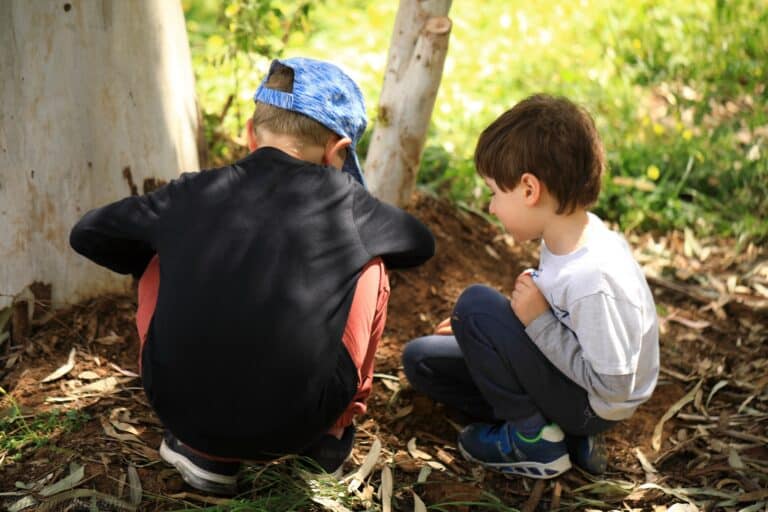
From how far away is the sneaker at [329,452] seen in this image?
262 cm

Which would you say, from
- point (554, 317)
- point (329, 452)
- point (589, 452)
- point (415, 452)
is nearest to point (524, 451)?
point (589, 452)

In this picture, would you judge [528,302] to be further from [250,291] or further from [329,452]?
[250,291]

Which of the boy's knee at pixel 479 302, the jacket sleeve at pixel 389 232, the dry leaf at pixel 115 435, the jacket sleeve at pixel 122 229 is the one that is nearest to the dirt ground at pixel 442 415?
the dry leaf at pixel 115 435

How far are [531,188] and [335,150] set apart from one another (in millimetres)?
593

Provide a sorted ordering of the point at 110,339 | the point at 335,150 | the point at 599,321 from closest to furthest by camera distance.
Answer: the point at 599,321
the point at 335,150
the point at 110,339

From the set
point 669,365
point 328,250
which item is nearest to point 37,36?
point 328,250

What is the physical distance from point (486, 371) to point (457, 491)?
39cm

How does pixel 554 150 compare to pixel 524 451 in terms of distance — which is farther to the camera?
pixel 524 451

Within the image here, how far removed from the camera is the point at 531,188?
2510 mm

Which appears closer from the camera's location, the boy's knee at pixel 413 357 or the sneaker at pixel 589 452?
the sneaker at pixel 589 452

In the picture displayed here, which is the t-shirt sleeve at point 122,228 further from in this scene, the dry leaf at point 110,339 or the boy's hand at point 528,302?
the boy's hand at point 528,302

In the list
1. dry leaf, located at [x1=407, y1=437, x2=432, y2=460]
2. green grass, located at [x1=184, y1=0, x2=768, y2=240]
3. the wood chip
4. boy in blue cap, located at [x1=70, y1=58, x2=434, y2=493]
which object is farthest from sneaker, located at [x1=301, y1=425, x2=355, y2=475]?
green grass, located at [x1=184, y1=0, x2=768, y2=240]

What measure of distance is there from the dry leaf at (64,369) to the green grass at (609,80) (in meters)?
1.37

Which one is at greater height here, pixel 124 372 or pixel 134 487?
pixel 124 372
